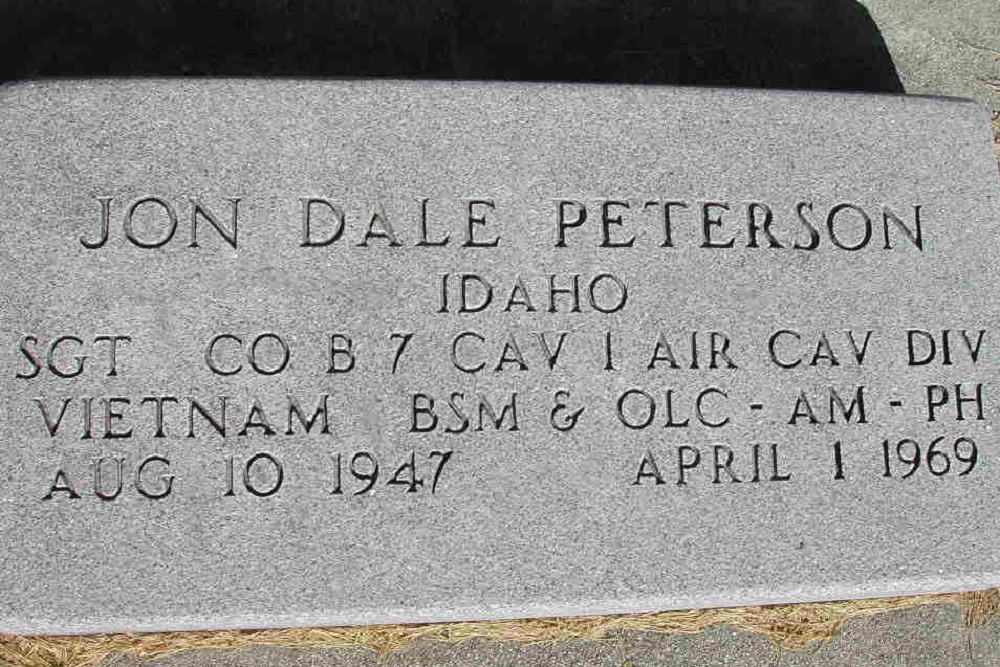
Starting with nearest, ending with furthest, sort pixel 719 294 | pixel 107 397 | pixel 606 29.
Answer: pixel 107 397 < pixel 719 294 < pixel 606 29

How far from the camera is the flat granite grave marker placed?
216cm

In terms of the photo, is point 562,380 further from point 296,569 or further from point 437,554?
point 296,569

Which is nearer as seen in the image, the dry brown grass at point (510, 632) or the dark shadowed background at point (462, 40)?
the dry brown grass at point (510, 632)

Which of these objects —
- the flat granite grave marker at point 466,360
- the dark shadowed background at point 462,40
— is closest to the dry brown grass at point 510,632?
the flat granite grave marker at point 466,360

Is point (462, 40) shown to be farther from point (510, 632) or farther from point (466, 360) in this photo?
point (510, 632)

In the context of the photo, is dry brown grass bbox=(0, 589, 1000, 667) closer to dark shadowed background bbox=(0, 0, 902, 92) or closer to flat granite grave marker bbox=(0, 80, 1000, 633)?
flat granite grave marker bbox=(0, 80, 1000, 633)

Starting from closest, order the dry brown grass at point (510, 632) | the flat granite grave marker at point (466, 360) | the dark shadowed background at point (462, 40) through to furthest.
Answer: the flat granite grave marker at point (466, 360), the dry brown grass at point (510, 632), the dark shadowed background at point (462, 40)

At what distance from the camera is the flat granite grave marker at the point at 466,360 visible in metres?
2.16

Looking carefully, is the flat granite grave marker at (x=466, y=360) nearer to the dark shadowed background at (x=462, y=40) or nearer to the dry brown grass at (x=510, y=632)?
the dry brown grass at (x=510, y=632)

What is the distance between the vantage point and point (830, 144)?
2.40 m

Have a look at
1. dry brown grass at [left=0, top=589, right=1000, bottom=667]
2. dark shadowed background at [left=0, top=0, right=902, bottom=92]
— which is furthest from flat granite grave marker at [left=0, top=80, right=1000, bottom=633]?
dark shadowed background at [left=0, top=0, right=902, bottom=92]

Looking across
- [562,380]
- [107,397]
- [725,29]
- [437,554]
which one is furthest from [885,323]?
[107,397]

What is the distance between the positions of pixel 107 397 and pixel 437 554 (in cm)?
97

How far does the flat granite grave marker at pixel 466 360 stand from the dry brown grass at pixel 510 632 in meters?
0.31
